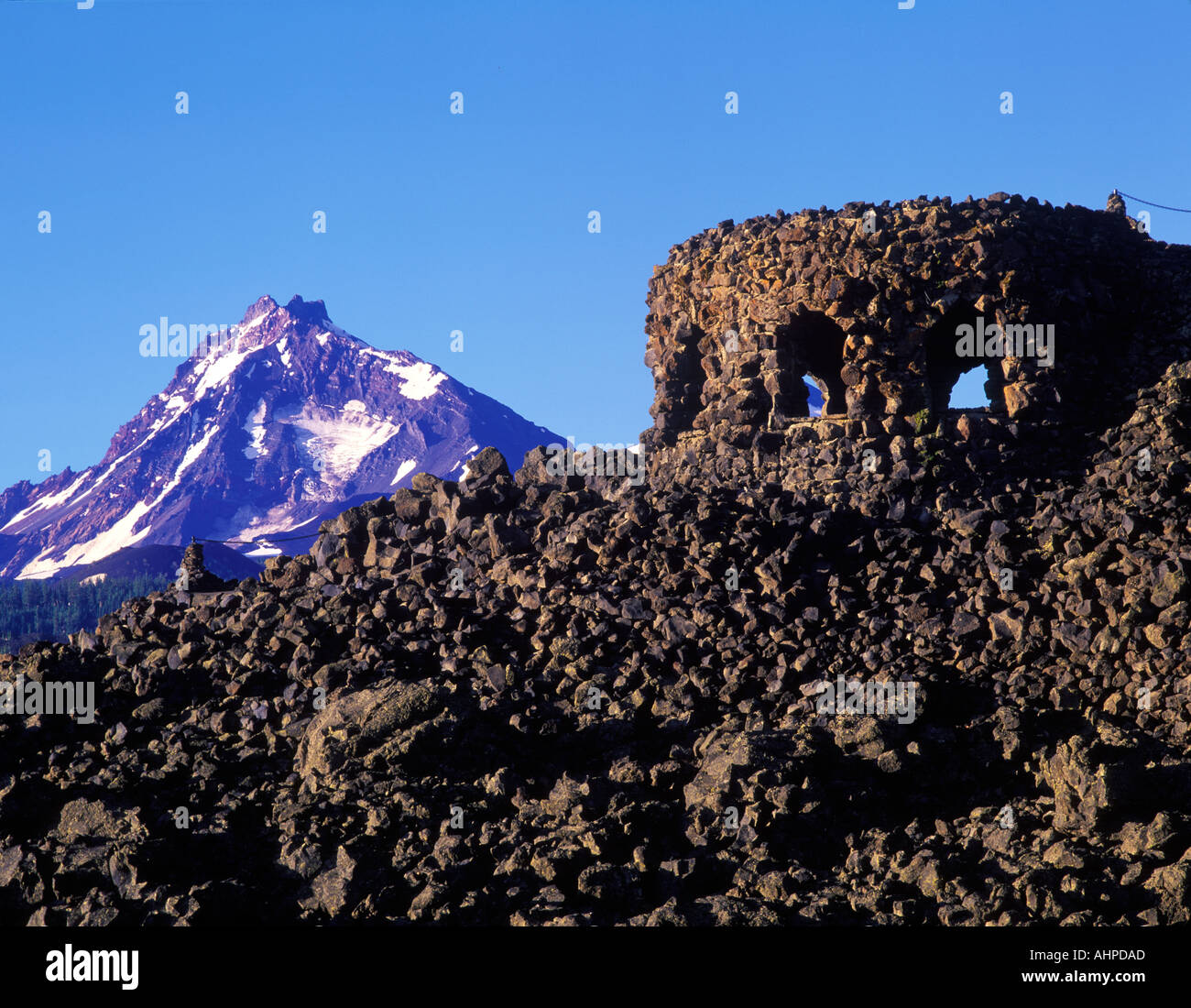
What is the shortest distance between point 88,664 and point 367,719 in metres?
5.83

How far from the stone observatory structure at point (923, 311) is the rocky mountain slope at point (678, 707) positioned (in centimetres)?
67

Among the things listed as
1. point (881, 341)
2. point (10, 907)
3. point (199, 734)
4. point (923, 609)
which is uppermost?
point (881, 341)

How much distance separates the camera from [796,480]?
21.7 meters

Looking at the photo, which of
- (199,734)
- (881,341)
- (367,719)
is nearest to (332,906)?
(367,719)

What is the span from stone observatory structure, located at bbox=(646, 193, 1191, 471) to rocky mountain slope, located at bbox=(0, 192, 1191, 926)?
2.20 ft

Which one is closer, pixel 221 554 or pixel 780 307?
pixel 780 307

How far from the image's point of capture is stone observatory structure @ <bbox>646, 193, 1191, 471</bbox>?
21984 millimetres

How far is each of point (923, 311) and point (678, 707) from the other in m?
9.71

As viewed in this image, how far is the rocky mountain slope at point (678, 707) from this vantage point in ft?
42.4

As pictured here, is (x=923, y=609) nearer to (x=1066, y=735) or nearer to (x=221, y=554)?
(x=1066, y=735)

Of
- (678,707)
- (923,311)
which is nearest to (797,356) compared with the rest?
(923,311)

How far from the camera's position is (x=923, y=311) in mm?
22062

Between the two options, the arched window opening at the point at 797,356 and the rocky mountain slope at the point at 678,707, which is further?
the arched window opening at the point at 797,356

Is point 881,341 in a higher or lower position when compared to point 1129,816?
higher
